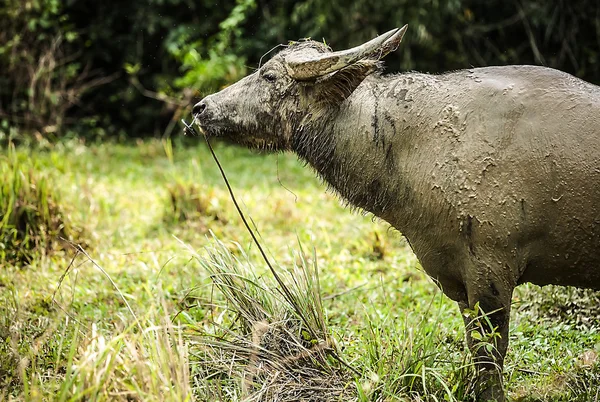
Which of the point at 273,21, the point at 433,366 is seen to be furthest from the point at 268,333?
the point at 273,21

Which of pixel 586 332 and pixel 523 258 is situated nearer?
pixel 523 258

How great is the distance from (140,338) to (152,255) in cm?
315

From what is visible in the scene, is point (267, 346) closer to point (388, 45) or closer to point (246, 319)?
point (246, 319)

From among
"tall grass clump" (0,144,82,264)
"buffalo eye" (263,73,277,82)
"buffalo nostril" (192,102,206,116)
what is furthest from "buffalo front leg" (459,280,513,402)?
"tall grass clump" (0,144,82,264)

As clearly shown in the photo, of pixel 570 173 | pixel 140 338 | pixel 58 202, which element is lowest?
pixel 58 202

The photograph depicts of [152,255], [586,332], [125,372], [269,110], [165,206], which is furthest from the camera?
[165,206]

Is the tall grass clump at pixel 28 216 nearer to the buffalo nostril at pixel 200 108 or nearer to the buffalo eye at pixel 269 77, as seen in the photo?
the buffalo nostril at pixel 200 108

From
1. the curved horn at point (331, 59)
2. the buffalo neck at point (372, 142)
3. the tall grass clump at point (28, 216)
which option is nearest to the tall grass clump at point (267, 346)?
the buffalo neck at point (372, 142)

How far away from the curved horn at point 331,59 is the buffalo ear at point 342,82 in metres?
0.05

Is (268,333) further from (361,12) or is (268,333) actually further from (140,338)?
(361,12)

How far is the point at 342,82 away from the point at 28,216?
3593 millimetres

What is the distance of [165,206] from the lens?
723 centimetres

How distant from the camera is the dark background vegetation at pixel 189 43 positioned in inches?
421

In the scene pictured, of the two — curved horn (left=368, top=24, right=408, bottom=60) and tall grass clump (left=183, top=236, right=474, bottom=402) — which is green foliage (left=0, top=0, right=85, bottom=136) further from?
curved horn (left=368, top=24, right=408, bottom=60)
